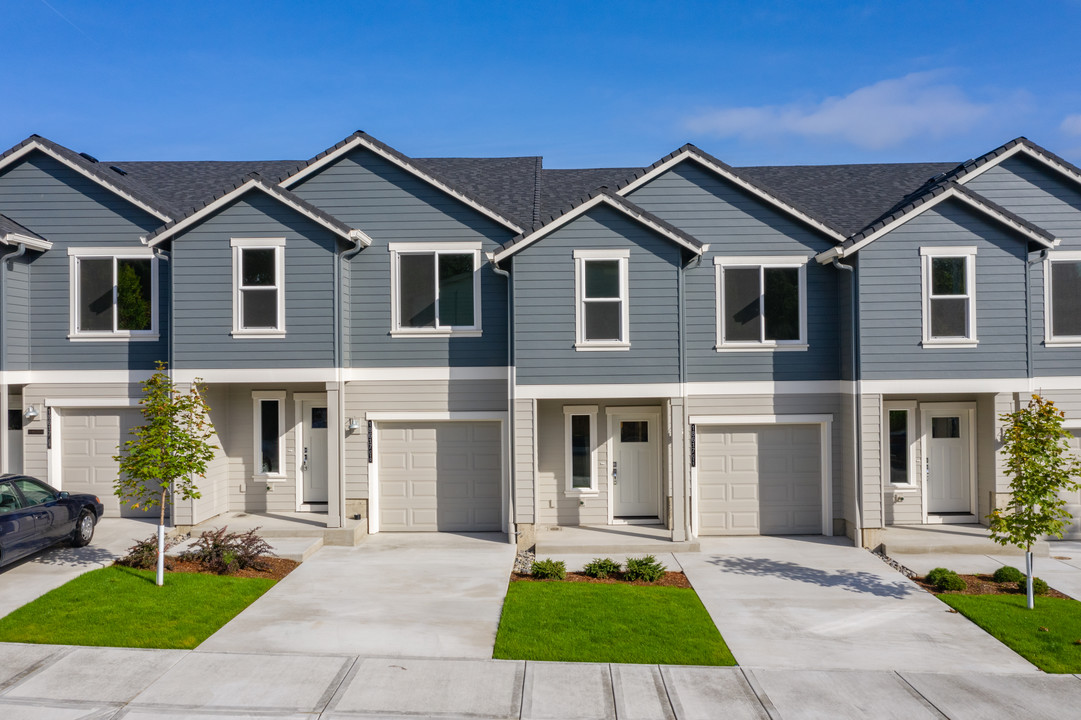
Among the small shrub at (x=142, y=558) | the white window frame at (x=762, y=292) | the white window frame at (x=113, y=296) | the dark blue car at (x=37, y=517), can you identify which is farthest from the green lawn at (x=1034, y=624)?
the white window frame at (x=113, y=296)

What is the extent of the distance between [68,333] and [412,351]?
684cm

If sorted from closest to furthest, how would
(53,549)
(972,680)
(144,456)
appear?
1. (972,680)
2. (144,456)
3. (53,549)

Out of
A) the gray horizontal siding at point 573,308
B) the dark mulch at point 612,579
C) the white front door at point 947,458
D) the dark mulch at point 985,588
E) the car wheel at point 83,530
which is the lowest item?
the dark mulch at point 985,588

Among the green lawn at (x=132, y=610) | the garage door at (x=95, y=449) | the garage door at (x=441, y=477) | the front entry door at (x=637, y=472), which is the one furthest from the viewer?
the garage door at (x=95, y=449)

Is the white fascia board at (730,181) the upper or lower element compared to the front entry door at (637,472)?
upper

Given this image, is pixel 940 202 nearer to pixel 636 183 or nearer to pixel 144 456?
pixel 636 183

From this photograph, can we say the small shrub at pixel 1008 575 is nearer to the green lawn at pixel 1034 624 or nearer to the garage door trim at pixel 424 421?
the green lawn at pixel 1034 624

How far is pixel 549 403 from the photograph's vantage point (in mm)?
14891

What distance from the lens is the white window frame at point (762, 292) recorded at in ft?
47.1

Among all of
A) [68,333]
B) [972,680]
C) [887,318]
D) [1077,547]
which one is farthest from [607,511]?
[68,333]

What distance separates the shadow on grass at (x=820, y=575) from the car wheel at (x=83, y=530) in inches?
418

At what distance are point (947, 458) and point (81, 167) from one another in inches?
712

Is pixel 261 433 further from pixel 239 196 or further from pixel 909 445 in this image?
pixel 909 445

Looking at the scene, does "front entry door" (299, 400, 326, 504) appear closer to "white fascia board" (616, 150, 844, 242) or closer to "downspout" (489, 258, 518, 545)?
"downspout" (489, 258, 518, 545)
